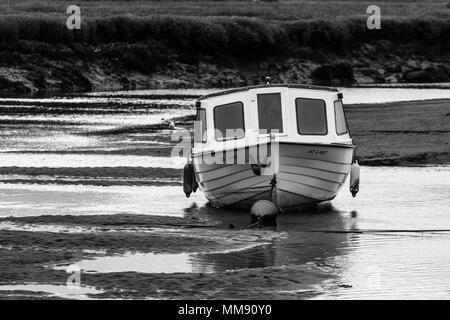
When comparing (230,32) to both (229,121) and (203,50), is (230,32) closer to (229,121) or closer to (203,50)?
(203,50)

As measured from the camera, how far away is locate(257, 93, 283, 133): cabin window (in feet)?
72.8

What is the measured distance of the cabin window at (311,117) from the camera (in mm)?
22344

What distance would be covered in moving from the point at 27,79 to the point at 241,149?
1755 inches

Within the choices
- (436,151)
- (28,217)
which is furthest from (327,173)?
(436,151)

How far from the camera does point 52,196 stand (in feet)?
81.1

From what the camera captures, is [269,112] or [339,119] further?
[339,119]

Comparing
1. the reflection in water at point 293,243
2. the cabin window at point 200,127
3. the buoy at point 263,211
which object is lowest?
the reflection in water at point 293,243

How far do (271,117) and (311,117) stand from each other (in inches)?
31.4

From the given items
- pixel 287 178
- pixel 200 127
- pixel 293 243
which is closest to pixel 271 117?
pixel 287 178

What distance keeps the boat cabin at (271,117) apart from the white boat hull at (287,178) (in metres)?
0.24

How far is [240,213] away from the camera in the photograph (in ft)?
75.2

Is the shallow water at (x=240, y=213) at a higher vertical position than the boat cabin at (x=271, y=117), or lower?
lower

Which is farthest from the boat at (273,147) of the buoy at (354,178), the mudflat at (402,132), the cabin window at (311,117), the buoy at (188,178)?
the mudflat at (402,132)

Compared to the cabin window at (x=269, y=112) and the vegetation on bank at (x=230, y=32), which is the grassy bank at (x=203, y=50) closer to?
the vegetation on bank at (x=230, y=32)
